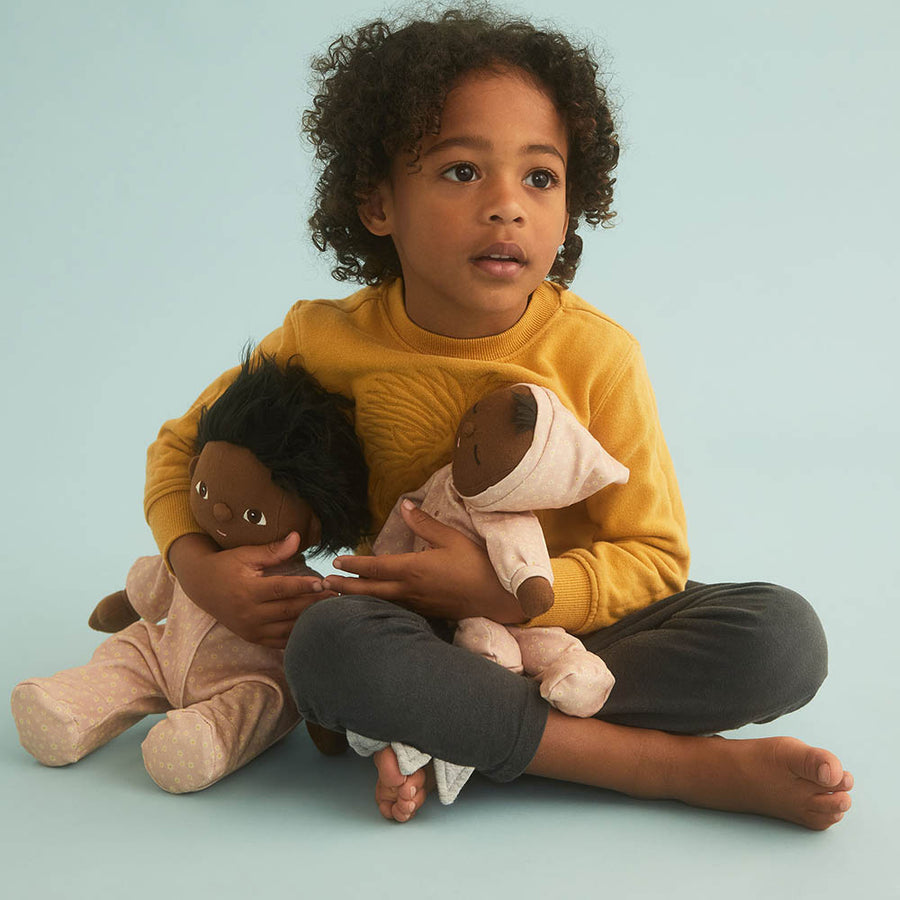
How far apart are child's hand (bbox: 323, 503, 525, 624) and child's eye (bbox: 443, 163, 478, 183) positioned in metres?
0.40

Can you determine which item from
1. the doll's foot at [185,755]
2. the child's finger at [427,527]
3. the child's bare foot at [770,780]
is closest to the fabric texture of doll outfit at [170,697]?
the doll's foot at [185,755]

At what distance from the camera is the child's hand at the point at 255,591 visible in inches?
52.4

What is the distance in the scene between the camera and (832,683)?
1598 mm

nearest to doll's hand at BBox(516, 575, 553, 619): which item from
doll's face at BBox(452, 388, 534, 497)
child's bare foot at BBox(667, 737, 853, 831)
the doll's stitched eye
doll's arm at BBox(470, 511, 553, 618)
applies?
doll's arm at BBox(470, 511, 553, 618)

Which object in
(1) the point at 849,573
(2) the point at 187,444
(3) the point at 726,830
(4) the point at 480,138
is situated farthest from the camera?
(1) the point at 849,573

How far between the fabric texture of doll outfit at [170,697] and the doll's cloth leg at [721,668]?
388 millimetres

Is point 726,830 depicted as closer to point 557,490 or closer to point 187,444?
point 557,490

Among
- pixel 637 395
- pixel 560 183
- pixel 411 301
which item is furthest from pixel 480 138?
pixel 637 395

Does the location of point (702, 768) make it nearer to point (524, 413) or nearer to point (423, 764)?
point (423, 764)

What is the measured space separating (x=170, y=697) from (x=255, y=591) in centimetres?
18

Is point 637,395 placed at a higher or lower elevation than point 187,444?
higher

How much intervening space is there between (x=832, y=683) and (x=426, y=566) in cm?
66

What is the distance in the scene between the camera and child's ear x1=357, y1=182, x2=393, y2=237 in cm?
147

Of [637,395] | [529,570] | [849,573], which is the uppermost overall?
[637,395]
